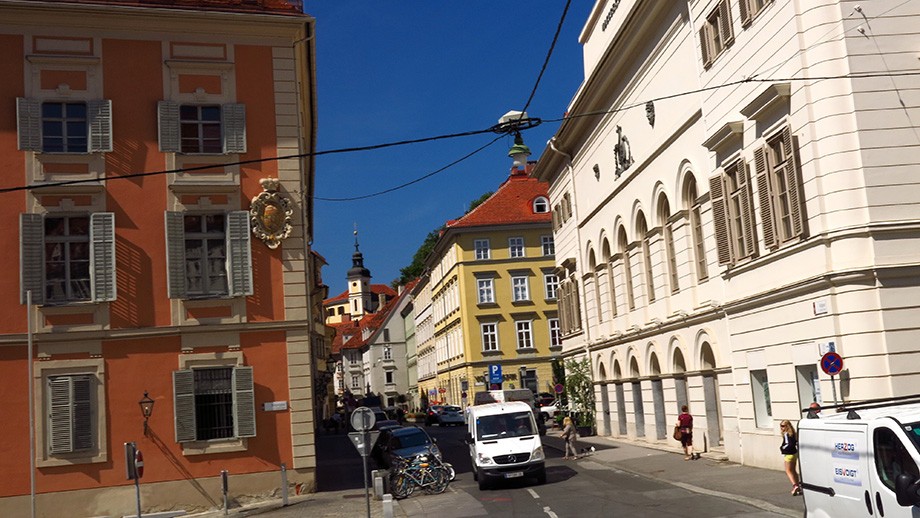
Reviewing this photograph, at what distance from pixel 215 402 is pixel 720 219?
14244mm

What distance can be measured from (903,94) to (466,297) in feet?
175

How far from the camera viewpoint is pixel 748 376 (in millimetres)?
23203

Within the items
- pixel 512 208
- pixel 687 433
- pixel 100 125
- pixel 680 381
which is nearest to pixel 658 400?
pixel 680 381

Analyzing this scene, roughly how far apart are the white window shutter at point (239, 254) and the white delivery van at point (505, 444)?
23.8ft

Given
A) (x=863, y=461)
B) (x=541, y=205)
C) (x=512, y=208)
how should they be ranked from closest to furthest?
(x=863, y=461)
(x=541, y=205)
(x=512, y=208)

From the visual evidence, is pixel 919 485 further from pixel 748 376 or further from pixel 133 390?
pixel 133 390

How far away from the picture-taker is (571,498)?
2041 centimetres

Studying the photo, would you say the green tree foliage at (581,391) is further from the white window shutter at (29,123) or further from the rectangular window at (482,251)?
the white window shutter at (29,123)

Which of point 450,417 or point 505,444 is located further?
point 450,417

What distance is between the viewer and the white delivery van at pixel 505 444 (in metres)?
23.6

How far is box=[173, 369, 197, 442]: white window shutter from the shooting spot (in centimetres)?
2367

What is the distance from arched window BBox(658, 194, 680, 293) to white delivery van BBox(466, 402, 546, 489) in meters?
8.11

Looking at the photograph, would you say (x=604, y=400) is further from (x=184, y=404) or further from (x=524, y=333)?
(x=524, y=333)

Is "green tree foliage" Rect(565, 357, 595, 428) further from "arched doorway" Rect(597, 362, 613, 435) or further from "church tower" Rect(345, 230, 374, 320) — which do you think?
"church tower" Rect(345, 230, 374, 320)
